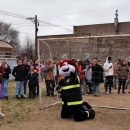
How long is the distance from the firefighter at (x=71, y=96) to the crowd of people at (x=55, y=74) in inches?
135

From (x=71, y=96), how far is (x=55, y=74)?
4.93 meters

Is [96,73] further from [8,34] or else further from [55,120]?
[8,34]

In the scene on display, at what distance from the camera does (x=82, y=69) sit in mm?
16766

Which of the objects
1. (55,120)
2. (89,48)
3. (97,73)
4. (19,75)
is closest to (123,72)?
(97,73)

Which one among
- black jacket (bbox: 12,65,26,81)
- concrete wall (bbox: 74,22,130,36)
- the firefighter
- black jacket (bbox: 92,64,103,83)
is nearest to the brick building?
black jacket (bbox: 92,64,103,83)

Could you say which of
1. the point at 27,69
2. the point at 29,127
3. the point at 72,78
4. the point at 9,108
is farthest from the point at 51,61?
the point at 29,127

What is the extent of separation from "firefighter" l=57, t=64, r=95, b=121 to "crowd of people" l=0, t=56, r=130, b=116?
3.44 m

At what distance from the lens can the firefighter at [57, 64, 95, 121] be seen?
10320mm

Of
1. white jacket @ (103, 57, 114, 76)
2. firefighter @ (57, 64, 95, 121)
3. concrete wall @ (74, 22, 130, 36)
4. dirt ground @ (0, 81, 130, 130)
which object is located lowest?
dirt ground @ (0, 81, 130, 130)

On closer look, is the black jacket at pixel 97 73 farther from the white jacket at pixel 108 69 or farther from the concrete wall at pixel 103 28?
the concrete wall at pixel 103 28

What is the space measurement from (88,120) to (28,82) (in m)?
5.84

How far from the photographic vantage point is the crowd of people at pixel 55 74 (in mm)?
15125

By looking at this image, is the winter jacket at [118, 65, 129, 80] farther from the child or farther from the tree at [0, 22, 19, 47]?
the tree at [0, 22, 19, 47]

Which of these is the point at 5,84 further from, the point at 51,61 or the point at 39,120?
the point at 39,120
